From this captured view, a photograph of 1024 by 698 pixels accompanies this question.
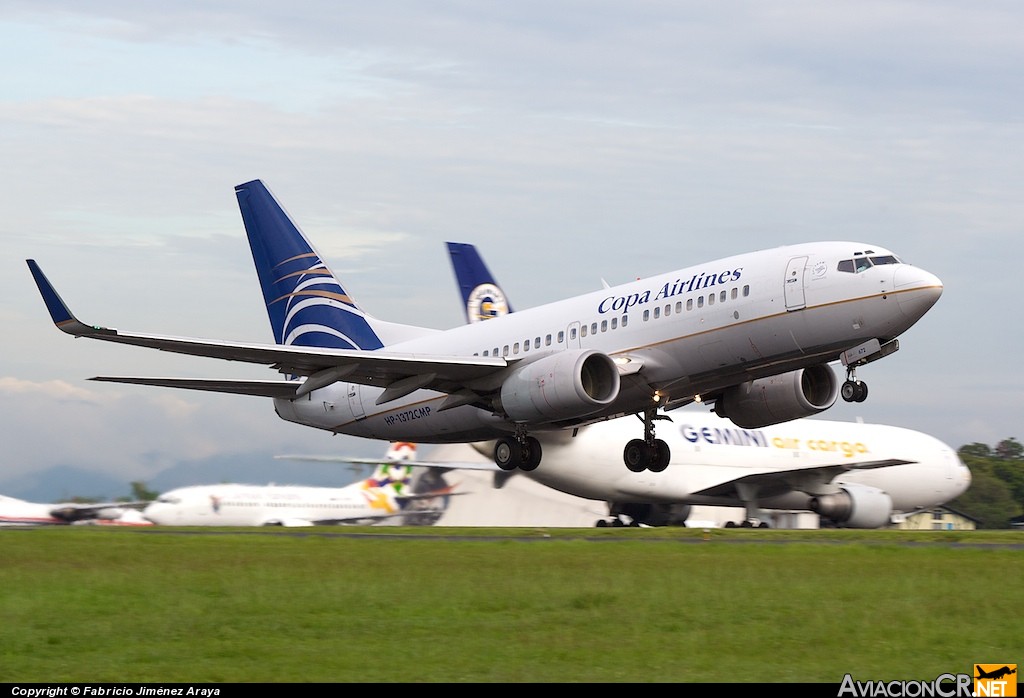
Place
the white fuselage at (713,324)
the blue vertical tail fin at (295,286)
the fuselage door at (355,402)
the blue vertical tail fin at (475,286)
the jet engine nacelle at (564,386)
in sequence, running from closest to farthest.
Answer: the white fuselage at (713,324) → the jet engine nacelle at (564,386) → the fuselage door at (355,402) → the blue vertical tail fin at (295,286) → the blue vertical tail fin at (475,286)

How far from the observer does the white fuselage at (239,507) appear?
59.4 meters

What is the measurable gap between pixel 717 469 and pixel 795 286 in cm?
2882

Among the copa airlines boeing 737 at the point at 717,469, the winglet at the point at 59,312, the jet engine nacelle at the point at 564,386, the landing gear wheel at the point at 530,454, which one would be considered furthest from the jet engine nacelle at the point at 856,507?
the winglet at the point at 59,312

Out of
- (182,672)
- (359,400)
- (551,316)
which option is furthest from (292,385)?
(182,672)

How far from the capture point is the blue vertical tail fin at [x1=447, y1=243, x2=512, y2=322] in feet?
175

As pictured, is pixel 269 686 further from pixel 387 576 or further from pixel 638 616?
pixel 387 576

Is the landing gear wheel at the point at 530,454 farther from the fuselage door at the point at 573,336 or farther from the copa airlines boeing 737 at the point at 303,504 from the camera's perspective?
the copa airlines boeing 737 at the point at 303,504

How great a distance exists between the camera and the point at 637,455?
3550cm

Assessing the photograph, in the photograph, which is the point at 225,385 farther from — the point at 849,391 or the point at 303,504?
the point at 303,504

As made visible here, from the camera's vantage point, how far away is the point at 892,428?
208ft

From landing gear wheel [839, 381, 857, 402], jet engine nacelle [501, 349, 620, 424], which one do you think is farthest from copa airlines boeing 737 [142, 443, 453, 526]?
landing gear wheel [839, 381, 857, 402]

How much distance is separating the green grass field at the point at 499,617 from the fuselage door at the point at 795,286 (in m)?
5.45

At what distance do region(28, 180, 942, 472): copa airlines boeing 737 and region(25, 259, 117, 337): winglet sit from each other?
37mm

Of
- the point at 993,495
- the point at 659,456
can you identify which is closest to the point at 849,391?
the point at 659,456
